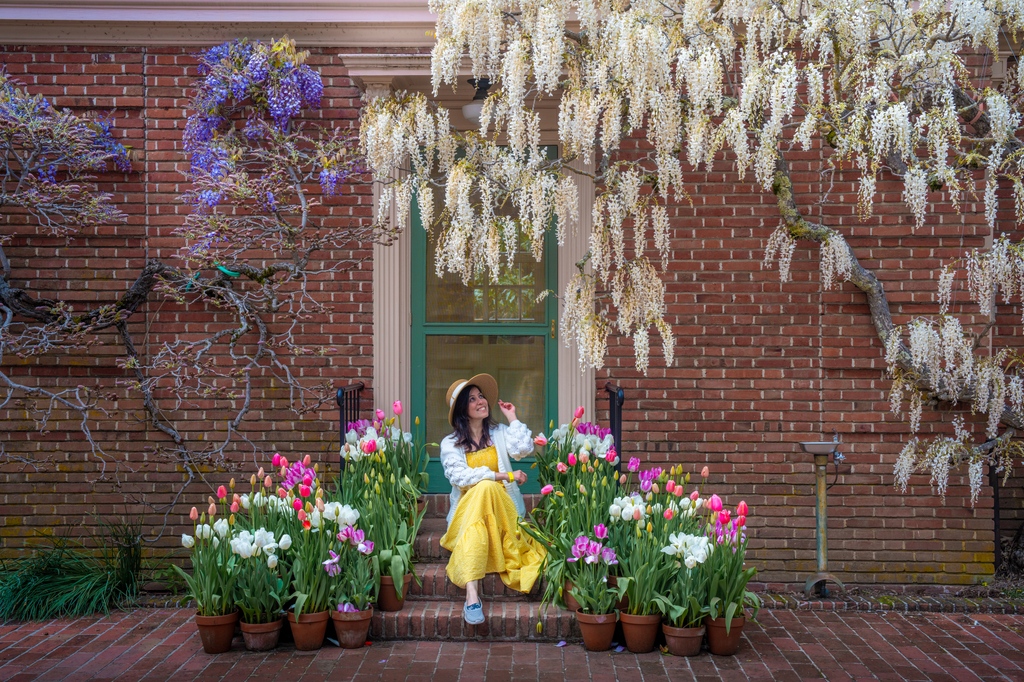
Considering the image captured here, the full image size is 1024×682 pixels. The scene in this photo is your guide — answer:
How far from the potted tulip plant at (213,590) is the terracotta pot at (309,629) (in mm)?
322

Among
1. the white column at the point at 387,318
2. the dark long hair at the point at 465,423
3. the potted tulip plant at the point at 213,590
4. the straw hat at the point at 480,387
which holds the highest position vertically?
the white column at the point at 387,318

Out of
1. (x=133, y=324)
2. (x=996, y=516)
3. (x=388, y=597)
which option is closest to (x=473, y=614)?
(x=388, y=597)

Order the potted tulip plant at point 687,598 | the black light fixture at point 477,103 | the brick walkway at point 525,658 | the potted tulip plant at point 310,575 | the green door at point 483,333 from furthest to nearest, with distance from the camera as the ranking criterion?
the green door at point 483,333 < the black light fixture at point 477,103 < the potted tulip plant at point 310,575 < the potted tulip plant at point 687,598 < the brick walkway at point 525,658

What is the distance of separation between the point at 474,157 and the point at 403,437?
5.93 ft

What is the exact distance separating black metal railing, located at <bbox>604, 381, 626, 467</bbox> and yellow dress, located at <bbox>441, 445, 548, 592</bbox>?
3.07ft

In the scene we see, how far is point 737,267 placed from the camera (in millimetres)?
6062

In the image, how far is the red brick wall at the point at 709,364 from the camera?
19.6ft

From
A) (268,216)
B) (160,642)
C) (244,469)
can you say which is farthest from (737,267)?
(160,642)

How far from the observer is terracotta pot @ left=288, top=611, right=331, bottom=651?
4.63 metres

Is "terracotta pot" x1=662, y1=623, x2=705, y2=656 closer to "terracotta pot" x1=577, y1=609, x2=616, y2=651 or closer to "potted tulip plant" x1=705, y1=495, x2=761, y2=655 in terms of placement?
"potted tulip plant" x1=705, y1=495, x2=761, y2=655

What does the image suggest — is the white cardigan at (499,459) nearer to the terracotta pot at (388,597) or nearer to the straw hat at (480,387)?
the straw hat at (480,387)

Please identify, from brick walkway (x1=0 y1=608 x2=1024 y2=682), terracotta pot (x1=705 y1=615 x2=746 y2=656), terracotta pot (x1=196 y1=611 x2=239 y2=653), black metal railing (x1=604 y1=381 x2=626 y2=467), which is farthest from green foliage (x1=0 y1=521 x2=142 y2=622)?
terracotta pot (x1=705 y1=615 x2=746 y2=656)

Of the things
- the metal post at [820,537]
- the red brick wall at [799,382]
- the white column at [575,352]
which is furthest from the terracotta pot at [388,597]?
the metal post at [820,537]

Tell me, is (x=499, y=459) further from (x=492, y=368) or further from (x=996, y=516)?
(x=996, y=516)
